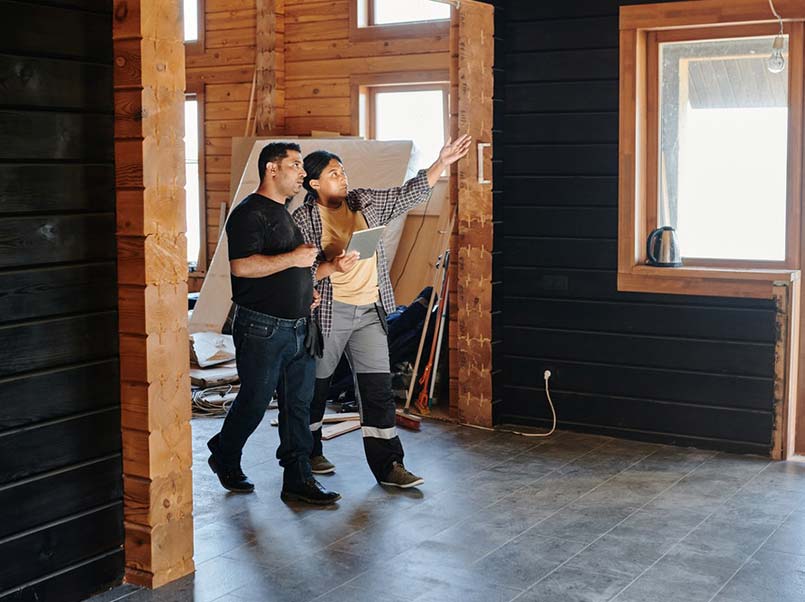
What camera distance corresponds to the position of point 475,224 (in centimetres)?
617

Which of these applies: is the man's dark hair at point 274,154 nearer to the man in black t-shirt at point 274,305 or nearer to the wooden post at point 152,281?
the man in black t-shirt at point 274,305

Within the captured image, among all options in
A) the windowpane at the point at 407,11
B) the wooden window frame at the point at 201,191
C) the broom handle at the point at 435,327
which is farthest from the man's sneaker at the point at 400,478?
the wooden window frame at the point at 201,191

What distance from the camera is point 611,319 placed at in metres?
5.97

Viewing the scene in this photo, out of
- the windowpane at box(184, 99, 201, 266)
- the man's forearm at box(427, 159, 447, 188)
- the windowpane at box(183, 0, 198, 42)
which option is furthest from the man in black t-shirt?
the windowpane at box(183, 0, 198, 42)

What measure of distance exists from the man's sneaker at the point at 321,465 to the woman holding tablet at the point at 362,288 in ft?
1.00

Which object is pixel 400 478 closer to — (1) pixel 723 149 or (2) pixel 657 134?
(2) pixel 657 134

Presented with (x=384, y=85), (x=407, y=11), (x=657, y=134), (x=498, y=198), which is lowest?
(x=498, y=198)

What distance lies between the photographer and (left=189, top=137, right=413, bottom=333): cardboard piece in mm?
8156

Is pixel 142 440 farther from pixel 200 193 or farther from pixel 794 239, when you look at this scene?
pixel 200 193

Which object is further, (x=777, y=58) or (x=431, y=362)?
(x=431, y=362)

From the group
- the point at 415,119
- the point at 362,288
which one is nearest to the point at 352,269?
the point at 362,288

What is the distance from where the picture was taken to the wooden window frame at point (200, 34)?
9781 millimetres

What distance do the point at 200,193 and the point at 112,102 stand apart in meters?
6.33

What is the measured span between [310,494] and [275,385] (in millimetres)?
501
